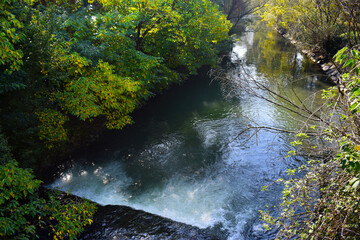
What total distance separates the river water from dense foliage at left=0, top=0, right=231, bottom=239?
1.17 m

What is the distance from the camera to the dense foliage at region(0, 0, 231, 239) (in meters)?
5.61

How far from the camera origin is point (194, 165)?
9.55 m

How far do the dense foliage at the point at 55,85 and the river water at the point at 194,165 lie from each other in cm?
117

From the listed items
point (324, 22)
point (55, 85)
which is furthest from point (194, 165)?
point (324, 22)

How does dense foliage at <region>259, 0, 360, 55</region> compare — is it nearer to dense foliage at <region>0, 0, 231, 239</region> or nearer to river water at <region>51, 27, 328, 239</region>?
river water at <region>51, 27, 328, 239</region>

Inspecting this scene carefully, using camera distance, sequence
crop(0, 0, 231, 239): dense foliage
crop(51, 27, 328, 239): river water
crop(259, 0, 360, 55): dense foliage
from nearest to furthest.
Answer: crop(259, 0, 360, 55): dense foliage, crop(0, 0, 231, 239): dense foliage, crop(51, 27, 328, 239): river water

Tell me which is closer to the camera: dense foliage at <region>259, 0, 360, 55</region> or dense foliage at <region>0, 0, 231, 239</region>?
dense foliage at <region>259, 0, 360, 55</region>

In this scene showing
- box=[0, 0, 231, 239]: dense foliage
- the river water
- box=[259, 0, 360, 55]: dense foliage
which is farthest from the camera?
the river water

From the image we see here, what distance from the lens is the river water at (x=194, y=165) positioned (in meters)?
7.39

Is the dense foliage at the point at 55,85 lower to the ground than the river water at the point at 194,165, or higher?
higher

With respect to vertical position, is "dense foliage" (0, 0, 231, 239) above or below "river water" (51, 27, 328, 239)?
above

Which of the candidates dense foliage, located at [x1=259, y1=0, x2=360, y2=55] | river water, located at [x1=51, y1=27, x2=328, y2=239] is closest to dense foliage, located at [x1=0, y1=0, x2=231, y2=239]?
river water, located at [x1=51, y1=27, x2=328, y2=239]

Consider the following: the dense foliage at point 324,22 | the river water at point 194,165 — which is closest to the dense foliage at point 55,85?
the river water at point 194,165

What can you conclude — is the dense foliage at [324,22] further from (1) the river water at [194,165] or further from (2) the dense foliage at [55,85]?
(2) the dense foliage at [55,85]
